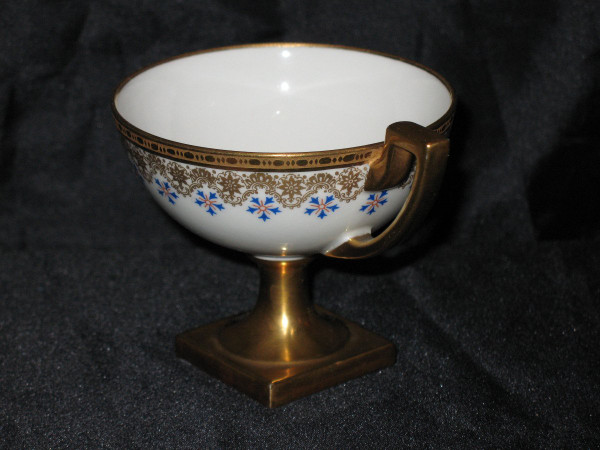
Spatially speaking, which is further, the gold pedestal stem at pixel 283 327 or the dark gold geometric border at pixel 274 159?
the gold pedestal stem at pixel 283 327

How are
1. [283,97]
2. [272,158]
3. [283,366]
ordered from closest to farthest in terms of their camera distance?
1. [272,158]
2. [283,366]
3. [283,97]

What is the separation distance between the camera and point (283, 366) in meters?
0.82

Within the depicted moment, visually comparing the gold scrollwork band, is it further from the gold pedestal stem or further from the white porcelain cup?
the gold pedestal stem

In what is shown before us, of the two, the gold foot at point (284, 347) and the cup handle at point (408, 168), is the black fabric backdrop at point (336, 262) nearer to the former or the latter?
the gold foot at point (284, 347)

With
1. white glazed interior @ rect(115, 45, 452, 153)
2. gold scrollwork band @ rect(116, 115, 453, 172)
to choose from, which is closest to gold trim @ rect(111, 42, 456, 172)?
gold scrollwork band @ rect(116, 115, 453, 172)

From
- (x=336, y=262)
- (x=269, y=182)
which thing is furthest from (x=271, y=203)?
(x=336, y=262)

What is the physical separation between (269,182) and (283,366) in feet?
0.69

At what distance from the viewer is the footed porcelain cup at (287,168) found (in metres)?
0.68

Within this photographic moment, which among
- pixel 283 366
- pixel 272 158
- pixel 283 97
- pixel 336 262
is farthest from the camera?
pixel 336 262

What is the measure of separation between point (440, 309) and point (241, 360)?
0.77 feet

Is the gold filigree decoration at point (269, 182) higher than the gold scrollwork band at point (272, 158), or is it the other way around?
the gold scrollwork band at point (272, 158)

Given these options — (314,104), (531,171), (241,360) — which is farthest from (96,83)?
(531,171)

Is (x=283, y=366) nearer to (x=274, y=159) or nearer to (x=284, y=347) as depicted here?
(x=284, y=347)

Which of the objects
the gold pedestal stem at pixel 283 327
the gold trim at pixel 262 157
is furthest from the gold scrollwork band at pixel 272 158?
the gold pedestal stem at pixel 283 327
